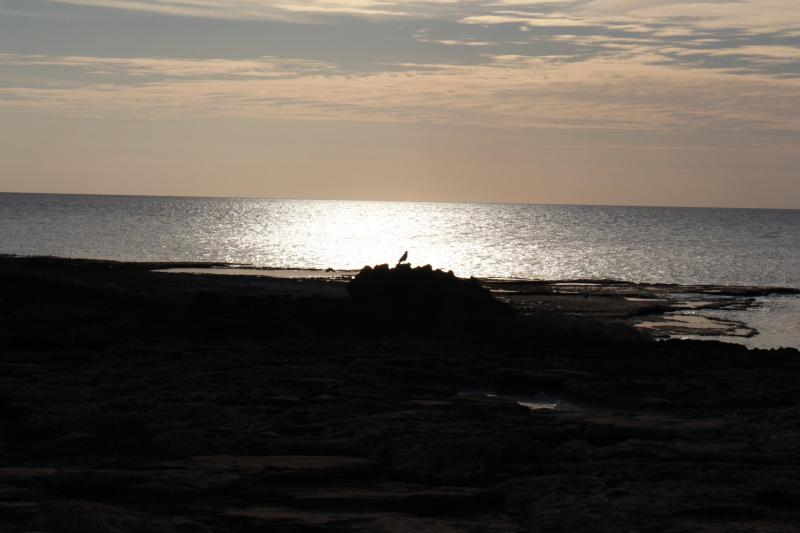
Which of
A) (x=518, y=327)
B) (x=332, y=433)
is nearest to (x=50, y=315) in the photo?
(x=518, y=327)

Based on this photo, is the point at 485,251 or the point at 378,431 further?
the point at 485,251

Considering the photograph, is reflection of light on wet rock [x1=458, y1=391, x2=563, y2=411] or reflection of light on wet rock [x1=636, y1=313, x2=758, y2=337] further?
reflection of light on wet rock [x1=636, y1=313, x2=758, y2=337]

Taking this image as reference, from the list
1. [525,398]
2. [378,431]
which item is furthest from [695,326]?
[378,431]

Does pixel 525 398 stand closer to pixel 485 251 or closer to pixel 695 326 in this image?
pixel 695 326

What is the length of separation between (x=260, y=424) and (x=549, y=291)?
4120 cm

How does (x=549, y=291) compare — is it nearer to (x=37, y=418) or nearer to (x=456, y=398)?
(x=456, y=398)

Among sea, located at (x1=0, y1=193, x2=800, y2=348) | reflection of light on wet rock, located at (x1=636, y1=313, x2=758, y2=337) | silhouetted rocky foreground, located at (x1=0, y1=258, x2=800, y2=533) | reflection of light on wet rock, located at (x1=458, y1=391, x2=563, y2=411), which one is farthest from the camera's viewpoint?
sea, located at (x1=0, y1=193, x2=800, y2=348)

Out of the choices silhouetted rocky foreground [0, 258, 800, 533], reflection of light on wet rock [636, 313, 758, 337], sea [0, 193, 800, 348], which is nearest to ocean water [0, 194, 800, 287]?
sea [0, 193, 800, 348]

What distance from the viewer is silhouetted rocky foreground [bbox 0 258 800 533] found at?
9.56m

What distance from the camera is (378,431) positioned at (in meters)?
12.8

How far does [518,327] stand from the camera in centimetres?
2731

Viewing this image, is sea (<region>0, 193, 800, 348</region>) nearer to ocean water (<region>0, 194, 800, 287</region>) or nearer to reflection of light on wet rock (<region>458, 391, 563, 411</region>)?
ocean water (<region>0, 194, 800, 287</region>)

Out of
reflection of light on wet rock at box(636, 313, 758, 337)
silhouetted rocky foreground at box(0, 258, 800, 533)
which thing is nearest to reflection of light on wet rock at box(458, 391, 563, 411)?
silhouetted rocky foreground at box(0, 258, 800, 533)

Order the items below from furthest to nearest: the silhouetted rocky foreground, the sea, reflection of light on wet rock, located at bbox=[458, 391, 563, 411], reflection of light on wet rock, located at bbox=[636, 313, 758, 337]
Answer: the sea → reflection of light on wet rock, located at bbox=[636, 313, 758, 337] → reflection of light on wet rock, located at bbox=[458, 391, 563, 411] → the silhouetted rocky foreground
